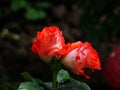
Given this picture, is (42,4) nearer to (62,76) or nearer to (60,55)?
(62,76)

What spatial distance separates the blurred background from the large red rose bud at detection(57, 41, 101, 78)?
2.04 m

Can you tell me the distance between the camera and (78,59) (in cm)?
180

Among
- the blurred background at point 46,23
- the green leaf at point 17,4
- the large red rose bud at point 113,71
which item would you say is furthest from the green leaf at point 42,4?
the large red rose bud at point 113,71

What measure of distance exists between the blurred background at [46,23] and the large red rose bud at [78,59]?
2.04 m

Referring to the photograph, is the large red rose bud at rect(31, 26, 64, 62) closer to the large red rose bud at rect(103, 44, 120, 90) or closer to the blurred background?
the blurred background

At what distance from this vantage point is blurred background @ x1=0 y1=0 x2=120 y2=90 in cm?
448

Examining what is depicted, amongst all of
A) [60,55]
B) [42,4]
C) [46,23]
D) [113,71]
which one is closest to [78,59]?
[60,55]

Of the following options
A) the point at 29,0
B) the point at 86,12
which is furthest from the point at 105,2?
the point at 29,0

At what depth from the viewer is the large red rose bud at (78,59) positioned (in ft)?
5.89

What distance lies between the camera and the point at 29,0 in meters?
5.14

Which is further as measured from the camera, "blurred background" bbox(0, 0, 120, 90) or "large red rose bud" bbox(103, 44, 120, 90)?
"blurred background" bbox(0, 0, 120, 90)

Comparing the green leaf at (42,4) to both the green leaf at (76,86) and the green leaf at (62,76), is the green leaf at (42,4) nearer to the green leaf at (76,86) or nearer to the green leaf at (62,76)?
the green leaf at (62,76)

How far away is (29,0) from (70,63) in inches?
133

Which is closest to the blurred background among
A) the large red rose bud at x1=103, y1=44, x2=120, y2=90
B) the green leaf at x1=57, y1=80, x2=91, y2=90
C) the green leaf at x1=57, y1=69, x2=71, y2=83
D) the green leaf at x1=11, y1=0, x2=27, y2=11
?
the green leaf at x1=11, y1=0, x2=27, y2=11
